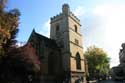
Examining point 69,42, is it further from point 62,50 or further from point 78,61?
point 78,61

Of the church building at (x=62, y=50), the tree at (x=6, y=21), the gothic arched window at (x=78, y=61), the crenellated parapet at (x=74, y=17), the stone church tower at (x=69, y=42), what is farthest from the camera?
the crenellated parapet at (x=74, y=17)

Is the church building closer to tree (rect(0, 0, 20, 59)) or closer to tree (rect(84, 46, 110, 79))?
tree (rect(0, 0, 20, 59))

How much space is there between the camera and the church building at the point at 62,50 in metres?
34.3

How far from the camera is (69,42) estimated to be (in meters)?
39.6

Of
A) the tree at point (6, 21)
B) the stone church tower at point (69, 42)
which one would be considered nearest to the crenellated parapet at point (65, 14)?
the stone church tower at point (69, 42)

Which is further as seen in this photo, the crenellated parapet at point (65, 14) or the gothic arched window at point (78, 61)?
the gothic arched window at point (78, 61)

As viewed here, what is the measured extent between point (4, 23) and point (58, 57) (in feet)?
71.3

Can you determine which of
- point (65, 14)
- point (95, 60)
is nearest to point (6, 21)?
point (65, 14)

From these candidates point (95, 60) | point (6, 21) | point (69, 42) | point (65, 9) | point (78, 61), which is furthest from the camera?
point (95, 60)

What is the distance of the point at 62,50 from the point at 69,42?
2.27 metres

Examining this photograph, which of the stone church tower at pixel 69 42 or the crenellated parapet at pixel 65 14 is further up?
the crenellated parapet at pixel 65 14

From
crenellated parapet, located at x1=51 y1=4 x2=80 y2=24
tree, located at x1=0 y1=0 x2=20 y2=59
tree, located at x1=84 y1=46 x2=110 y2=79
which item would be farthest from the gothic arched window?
tree, located at x1=0 y1=0 x2=20 y2=59

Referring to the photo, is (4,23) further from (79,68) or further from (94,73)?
(94,73)

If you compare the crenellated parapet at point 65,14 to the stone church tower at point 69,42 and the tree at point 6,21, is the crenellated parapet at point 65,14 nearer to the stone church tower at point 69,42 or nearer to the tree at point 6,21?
the stone church tower at point 69,42
